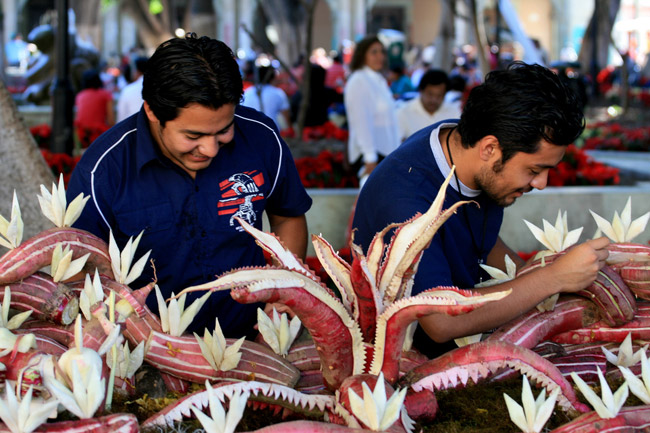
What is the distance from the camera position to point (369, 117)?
6.36 meters

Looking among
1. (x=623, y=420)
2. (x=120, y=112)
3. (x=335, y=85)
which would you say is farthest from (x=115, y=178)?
(x=335, y=85)

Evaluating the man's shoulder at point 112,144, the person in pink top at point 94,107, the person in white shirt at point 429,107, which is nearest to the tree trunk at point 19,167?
the man's shoulder at point 112,144

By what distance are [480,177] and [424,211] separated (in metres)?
0.22

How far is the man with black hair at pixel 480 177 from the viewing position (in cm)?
193

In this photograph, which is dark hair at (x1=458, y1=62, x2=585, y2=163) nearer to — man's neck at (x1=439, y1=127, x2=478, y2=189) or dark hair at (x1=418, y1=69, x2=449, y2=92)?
man's neck at (x1=439, y1=127, x2=478, y2=189)

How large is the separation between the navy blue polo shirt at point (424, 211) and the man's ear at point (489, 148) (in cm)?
14

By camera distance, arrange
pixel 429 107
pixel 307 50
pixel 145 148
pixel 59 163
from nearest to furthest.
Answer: pixel 145 148, pixel 59 163, pixel 429 107, pixel 307 50

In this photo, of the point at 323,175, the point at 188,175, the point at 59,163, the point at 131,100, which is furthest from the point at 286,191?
the point at 131,100

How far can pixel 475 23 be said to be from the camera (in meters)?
9.43

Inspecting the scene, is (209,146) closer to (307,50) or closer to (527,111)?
(527,111)

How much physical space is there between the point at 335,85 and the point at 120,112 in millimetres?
8808

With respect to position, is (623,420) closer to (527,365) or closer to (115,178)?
(527,365)

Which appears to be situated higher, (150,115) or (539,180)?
(150,115)

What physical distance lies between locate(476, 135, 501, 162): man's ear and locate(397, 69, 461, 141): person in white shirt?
175 inches
